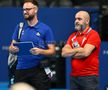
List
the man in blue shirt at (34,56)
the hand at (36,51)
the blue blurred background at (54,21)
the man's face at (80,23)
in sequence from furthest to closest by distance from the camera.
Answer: the blue blurred background at (54,21) → the man's face at (80,23) → the man in blue shirt at (34,56) → the hand at (36,51)

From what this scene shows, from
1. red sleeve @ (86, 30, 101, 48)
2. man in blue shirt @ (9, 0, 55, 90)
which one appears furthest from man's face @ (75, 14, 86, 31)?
man in blue shirt @ (9, 0, 55, 90)

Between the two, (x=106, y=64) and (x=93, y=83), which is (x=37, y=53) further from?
(x=106, y=64)

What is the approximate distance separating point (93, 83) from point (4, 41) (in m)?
4.21

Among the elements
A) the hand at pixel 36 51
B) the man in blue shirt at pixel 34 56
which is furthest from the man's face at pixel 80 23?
the hand at pixel 36 51

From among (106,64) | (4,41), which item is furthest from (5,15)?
(106,64)

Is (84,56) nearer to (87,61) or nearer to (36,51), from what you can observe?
(87,61)

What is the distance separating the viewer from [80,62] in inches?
251

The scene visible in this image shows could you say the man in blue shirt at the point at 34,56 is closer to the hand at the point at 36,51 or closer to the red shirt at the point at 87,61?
the hand at the point at 36,51

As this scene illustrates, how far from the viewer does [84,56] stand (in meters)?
6.30

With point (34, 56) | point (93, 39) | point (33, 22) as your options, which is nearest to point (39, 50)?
point (34, 56)

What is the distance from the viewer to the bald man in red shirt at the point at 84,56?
20.7ft

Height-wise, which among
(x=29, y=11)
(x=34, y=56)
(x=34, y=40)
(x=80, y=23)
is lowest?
(x=34, y=56)

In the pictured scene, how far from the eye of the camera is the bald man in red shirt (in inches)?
248

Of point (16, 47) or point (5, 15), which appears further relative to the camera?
point (5, 15)
